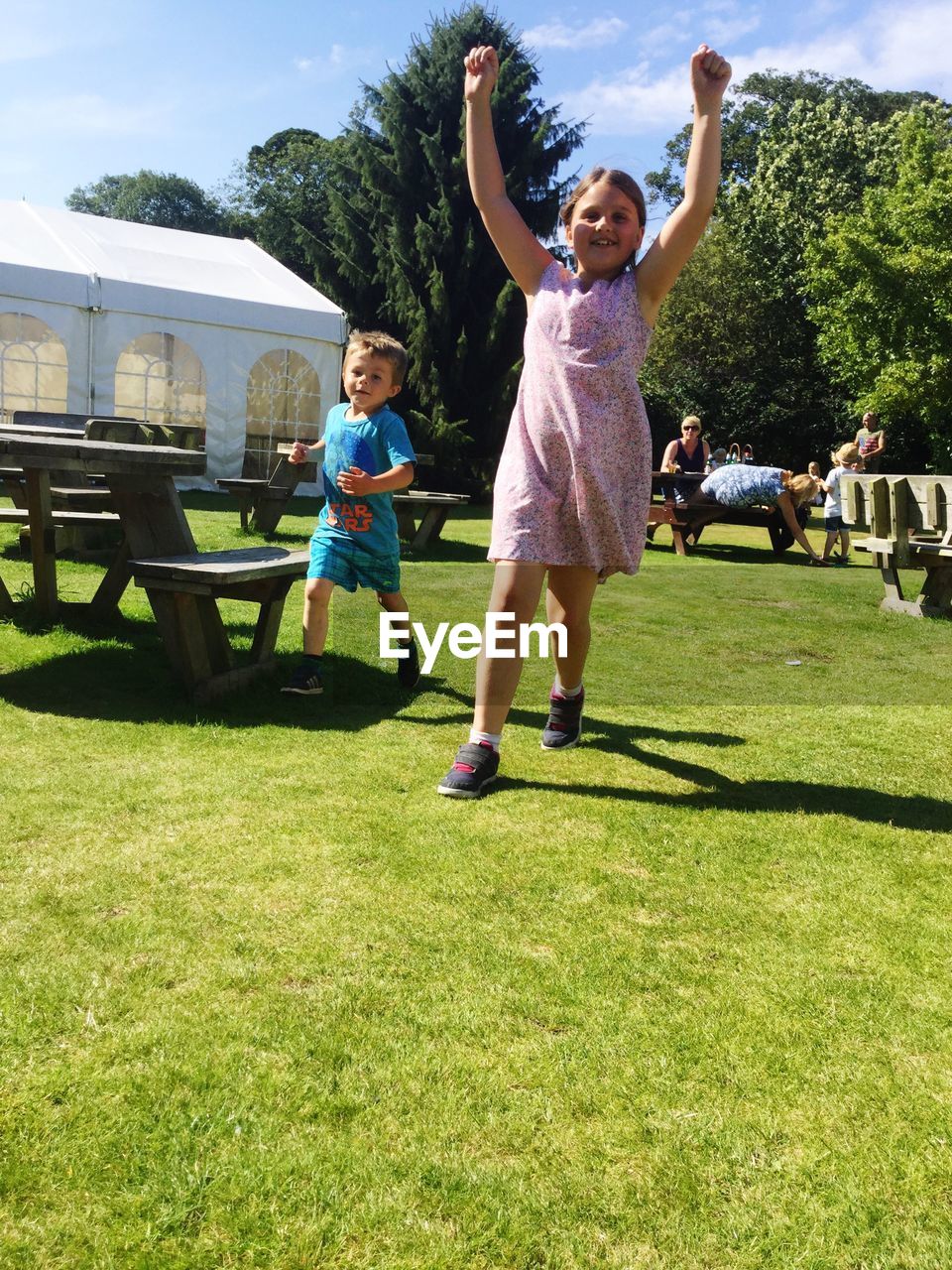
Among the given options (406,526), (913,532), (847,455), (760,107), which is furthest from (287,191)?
(913,532)

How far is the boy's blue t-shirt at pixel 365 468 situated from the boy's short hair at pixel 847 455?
1176 centimetres

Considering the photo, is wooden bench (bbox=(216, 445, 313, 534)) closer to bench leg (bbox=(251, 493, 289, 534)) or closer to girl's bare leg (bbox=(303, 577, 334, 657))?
bench leg (bbox=(251, 493, 289, 534))

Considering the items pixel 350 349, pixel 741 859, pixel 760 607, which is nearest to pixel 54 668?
pixel 350 349

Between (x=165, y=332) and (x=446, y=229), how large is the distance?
9181 mm

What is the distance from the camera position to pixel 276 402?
1967 centimetres

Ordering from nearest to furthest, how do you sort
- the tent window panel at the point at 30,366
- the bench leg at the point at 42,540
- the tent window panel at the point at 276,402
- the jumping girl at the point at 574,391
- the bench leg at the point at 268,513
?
the jumping girl at the point at 574,391 → the bench leg at the point at 42,540 → the bench leg at the point at 268,513 → the tent window panel at the point at 30,366 → the tent window panel at the point at 276,402

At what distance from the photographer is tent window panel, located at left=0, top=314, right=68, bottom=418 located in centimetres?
1748

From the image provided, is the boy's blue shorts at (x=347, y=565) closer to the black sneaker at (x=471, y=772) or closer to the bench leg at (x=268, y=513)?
the black sneaker at (x=471, y=772)

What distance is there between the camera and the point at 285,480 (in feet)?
38.5

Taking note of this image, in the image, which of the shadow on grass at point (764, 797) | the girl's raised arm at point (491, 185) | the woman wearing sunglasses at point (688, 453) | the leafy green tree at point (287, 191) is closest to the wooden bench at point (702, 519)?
the woman wearing sunglasses at point (688, 453)

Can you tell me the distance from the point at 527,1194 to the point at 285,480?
1053 cm

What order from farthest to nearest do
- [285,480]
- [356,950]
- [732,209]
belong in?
[732,209] < [285,480] < [356,950]

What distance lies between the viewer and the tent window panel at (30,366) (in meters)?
17.5

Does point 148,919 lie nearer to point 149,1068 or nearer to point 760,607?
point 149,1068
